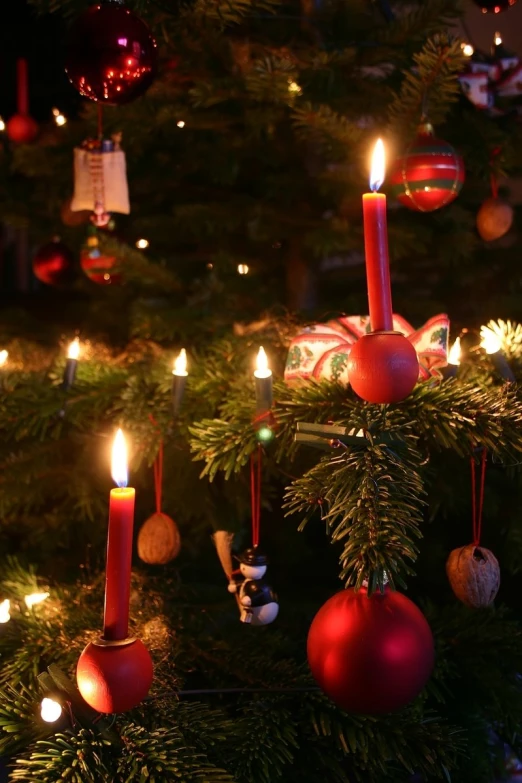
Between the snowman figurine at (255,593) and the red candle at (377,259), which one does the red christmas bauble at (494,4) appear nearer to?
the red candle at (377,259)

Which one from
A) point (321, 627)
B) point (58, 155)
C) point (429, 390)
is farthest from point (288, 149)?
point (321, 627)

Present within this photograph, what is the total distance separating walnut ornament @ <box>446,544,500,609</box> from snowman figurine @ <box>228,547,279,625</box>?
0.18 metres

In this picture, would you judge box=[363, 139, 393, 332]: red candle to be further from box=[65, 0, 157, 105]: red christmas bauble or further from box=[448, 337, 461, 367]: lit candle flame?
box=[65, 0, 157, 105]: red christmas bauble

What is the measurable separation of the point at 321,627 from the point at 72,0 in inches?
30.4

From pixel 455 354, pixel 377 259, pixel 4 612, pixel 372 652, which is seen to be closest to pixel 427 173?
pixel 455 354

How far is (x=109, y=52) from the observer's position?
0.72 m

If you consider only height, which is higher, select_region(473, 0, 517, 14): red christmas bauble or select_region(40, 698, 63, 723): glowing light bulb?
select_region(473, 0, 517, 14): red christmas bauble

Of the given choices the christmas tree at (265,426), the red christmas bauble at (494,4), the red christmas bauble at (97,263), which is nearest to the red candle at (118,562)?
the christmas tree at (265,426)

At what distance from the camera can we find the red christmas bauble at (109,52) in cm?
72

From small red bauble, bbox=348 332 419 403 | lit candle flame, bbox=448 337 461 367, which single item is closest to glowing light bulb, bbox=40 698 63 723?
small red bauble, bbox=348 332 419 403

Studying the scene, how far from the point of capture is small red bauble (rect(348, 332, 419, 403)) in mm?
529

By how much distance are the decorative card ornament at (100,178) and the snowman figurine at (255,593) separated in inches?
24.1

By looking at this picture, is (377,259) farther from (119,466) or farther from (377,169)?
(119,466)

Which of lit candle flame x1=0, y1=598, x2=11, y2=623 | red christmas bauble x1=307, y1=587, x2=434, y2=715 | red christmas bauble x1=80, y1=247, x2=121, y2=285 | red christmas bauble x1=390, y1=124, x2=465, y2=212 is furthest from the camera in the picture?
red christmas bauble x1=80, y1=247, x2=121, y2=285
